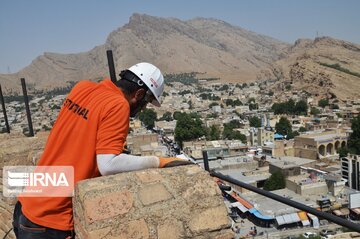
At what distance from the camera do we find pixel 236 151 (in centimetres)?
3459

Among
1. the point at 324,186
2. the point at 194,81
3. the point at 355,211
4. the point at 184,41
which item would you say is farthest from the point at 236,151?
the point at 184,41

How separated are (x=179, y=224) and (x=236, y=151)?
33355 mm

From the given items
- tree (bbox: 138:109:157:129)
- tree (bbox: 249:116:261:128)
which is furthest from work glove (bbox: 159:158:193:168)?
tree (bbox: 138:109:157:129)

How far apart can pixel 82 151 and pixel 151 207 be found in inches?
17.0

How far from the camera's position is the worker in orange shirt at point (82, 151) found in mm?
1780

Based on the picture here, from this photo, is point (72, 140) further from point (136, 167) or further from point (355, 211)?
point (355, 211)

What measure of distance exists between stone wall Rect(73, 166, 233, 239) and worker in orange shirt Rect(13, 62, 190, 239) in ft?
0.32

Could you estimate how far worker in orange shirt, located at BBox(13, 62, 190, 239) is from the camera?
1.78 meters

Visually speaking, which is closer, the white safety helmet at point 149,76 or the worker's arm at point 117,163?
the worker's arm at point 117,163

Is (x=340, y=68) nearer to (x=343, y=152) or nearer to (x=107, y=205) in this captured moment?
(x=343, y=152)

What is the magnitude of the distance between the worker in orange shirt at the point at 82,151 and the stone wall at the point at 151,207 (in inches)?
3.8

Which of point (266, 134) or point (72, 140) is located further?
point (266, 134)

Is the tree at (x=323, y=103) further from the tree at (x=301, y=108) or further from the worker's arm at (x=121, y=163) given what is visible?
the worker's arm at (x=121, y=163)

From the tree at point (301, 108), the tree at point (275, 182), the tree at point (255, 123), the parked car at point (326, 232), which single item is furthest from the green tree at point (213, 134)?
the parked car at point (326, 232)
